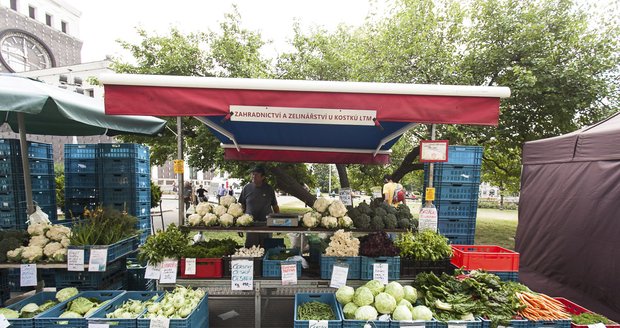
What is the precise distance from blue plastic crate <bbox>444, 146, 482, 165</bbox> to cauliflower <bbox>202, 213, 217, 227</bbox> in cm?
417

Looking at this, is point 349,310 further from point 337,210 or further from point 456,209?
point 456,209

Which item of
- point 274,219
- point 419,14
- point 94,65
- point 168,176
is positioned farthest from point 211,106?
point 168,176

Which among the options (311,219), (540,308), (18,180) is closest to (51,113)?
(18,180)

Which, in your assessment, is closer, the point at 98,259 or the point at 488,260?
the point at 98,259

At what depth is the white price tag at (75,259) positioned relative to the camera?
3.21m

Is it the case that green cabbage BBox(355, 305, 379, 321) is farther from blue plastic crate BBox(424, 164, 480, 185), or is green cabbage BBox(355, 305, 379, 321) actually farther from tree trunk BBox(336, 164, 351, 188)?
tree trunk BBox(336, 164, 351, 188)

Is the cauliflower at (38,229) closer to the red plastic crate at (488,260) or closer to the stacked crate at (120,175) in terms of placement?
the stacked crate at (120,175)

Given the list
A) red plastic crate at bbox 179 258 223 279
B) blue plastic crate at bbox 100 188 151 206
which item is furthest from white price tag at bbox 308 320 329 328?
blue plastic crate at bbox 100 188 151 206

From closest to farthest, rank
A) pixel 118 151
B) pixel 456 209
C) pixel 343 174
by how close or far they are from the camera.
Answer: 1. pixel 456 209
2. pixel 118 151
3. pixel 343 174

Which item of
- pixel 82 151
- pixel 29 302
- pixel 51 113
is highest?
pixel 51 113

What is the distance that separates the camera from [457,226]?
529 centimetres

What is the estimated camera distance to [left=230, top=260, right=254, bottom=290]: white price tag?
3.03 meters

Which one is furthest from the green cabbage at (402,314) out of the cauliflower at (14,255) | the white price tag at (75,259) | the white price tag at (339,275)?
the cauliflower at (14,255)

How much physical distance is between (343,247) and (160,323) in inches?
76.4
